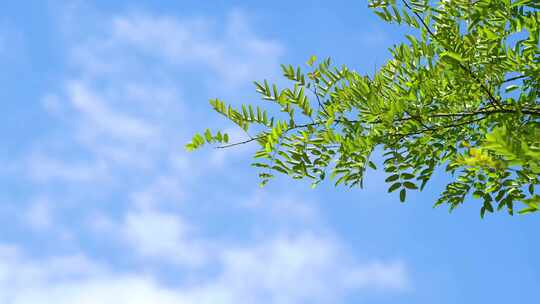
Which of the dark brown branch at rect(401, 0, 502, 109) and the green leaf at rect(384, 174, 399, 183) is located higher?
the dark brown branch at rect(401, 0, 502, 109)

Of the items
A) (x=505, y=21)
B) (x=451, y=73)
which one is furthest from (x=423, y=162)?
(x=505, y=21)

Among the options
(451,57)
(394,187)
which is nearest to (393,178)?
(394,187)

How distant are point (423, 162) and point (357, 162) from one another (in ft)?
2.72

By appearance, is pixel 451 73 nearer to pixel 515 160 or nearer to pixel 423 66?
pixel 423 66

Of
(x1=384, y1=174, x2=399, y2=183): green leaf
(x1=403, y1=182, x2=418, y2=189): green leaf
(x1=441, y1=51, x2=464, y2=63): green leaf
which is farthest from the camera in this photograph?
(x1=384, y1=174, x2=399, y2=183): green leaf

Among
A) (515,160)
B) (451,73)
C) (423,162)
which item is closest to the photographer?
(515,160)

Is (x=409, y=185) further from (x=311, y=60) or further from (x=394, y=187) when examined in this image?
(x=311, y=60)

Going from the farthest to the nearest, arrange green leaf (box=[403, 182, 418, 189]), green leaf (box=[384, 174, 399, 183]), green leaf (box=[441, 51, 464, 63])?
green leaf (box=[384, 174, 399, 183])
green leaf (box=[403, 182, 418, 189])
green leaf (box=[441, 51, 464, 63])

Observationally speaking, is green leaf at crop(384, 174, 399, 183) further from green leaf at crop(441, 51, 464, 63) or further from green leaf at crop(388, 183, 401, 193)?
green leaf at crop(441, 51, 464, 63)

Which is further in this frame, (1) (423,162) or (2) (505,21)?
(1) (423,162)

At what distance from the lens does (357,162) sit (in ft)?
20.8

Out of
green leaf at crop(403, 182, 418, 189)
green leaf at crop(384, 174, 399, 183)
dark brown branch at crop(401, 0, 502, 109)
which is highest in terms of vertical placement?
dark brown branch at crop(401, 0, 502, 109)

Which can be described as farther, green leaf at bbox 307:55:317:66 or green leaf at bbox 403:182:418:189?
green leaf at bbox 307:55:317:66

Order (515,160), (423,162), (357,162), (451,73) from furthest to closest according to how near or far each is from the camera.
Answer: (423,162), (357,162), (451,73), (515,160)
